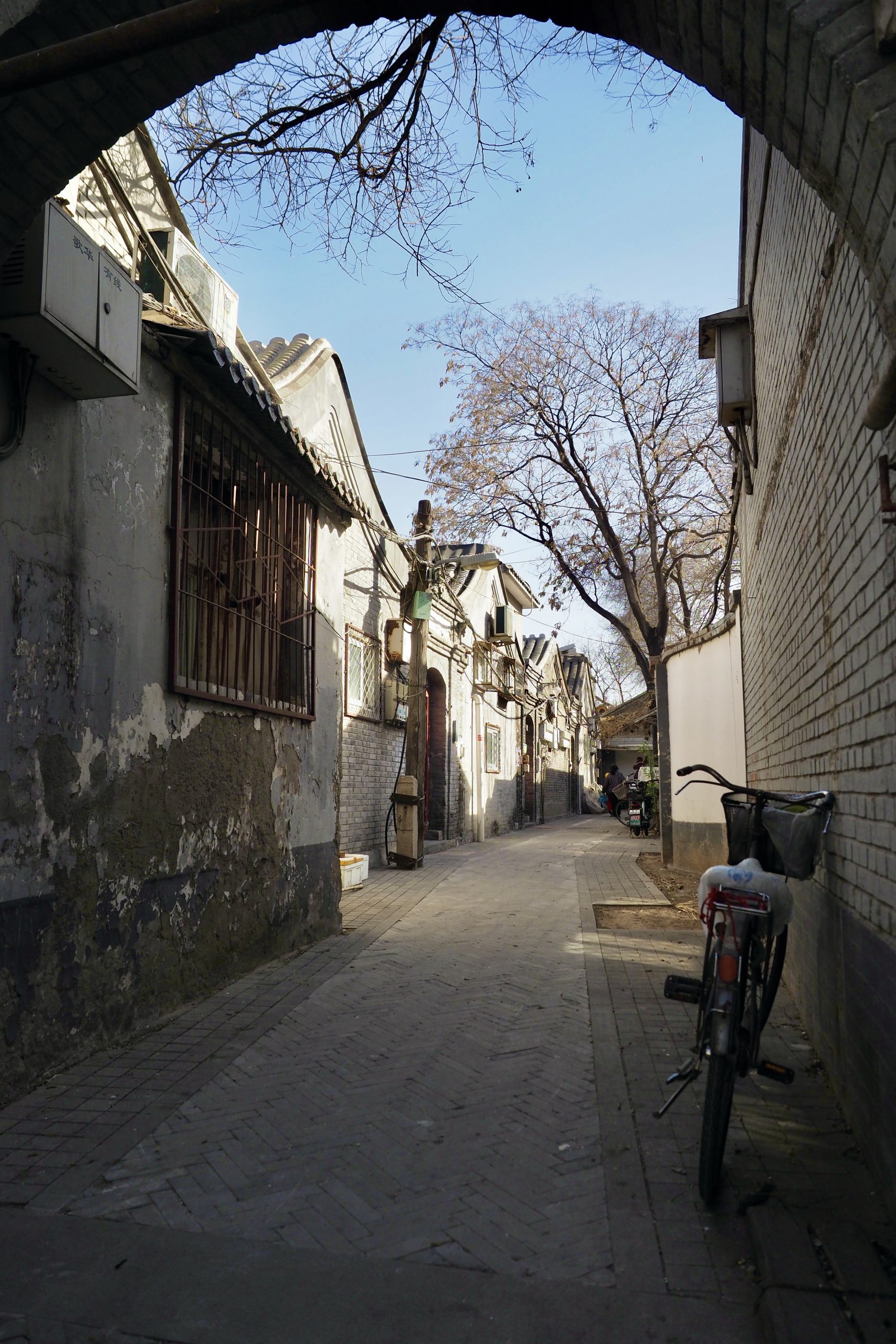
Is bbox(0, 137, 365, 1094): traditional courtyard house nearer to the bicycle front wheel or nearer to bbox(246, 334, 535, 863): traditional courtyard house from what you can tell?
bbox(246, 334, 535, 863): traditional courtyard house

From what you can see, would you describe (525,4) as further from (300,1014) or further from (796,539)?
(300,1014)

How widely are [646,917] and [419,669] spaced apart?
21.1ft

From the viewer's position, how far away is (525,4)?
3570 millimetres

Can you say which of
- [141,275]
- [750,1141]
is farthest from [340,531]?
[750,1141]

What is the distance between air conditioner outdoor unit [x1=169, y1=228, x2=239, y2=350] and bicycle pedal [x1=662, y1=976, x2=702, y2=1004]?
5.59 metres

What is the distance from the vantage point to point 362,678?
13.5 m

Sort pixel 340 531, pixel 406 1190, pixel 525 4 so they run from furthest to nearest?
pixel 340 531 < pixel 525 4 < pixel 406 1190

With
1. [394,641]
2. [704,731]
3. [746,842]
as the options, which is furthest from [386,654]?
[746,842]

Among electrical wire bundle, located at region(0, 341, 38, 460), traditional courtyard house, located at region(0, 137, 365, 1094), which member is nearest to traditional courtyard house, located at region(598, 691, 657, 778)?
traditional courtyard house, located at region(0, 137, 365, 1094)

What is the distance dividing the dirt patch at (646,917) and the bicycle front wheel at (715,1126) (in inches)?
218

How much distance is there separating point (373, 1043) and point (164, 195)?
6.15 meters

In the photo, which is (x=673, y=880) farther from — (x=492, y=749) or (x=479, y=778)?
(x=492, y=749)

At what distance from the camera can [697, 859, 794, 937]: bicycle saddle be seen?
3.76 m

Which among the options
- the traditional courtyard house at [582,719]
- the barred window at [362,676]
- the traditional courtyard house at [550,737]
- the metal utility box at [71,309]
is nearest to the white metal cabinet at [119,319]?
the metal utility box at [71,309]
